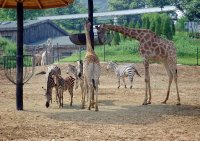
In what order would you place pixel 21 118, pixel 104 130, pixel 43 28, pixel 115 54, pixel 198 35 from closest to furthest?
pixel 104 130 < pixel 21 118 < pixel 115 54 < pixel 198 35 < pixel 43 28

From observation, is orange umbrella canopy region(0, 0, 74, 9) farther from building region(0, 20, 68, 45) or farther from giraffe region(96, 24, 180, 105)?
building region(0, 20, 68, 45)

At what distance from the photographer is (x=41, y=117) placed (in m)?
11.0

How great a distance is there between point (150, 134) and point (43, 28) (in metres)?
42.0

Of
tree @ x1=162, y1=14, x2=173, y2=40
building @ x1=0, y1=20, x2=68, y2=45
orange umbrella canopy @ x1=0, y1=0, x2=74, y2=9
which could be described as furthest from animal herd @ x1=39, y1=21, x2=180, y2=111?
building @ x1=0, y1=20, x2=68, y2=45

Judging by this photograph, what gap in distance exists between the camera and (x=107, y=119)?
10.7m

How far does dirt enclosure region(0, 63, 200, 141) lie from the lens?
902 centimetres

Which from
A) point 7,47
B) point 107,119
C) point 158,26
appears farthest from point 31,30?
point 107,119

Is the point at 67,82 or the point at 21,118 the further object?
the point at 67,82

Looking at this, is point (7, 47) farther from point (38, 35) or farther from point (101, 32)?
point (101, 32)

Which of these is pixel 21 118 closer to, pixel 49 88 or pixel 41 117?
pixel 41 117

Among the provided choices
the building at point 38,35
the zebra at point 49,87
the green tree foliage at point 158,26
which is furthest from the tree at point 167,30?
the zebra at point 49,87

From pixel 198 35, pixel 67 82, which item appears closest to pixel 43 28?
pixel 198 35

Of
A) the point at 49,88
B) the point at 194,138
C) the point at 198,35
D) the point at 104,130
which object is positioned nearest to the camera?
the point at 194,138

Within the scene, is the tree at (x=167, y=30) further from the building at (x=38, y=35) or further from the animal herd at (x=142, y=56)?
the animal herd at (x=142, y=56)
